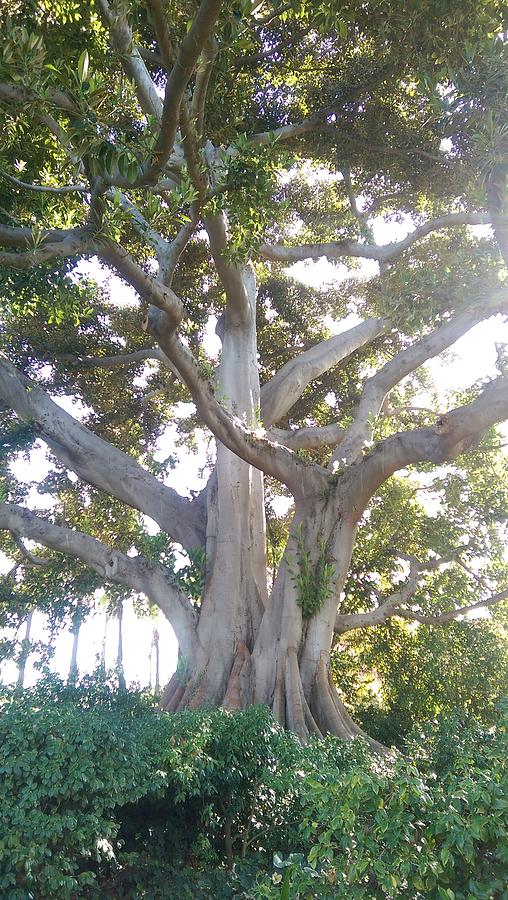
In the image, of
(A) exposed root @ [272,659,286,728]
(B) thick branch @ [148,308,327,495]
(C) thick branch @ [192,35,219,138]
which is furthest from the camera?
(A) exposed root @ [272,659,286,728]

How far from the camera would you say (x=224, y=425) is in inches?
223

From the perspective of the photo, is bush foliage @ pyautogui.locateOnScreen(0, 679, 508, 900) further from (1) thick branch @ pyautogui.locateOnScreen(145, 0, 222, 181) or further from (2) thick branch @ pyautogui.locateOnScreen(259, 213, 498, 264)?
(2) thick branch @ pyautogui.locateOnScreen(259, 213, 498, 264)

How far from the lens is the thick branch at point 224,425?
199 inches

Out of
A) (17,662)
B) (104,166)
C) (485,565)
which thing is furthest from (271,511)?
(104,166)

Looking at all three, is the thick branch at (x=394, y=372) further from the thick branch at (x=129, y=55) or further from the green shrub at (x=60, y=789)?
the green shrub at (x=60, y=789)

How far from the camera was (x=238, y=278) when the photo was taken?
24.1ft

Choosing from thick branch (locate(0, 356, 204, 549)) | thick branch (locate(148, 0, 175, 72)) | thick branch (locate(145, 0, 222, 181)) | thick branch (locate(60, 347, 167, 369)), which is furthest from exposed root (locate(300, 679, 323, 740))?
thick branch (locate(60, 347, 167, 369))

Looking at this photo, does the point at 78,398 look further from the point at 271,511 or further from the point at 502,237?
the point at 502,237

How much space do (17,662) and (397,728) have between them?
6.68 metres

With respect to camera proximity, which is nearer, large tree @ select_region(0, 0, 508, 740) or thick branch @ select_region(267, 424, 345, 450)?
large tree @ select_region(0, 0, 508, 740)

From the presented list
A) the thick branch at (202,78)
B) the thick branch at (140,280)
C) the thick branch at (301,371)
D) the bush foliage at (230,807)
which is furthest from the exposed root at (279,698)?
the thick branch at (202,78)

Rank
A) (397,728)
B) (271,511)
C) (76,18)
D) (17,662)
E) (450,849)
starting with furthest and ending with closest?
(271,511) → (17,662) → (397,728) → (76,18) → (450,849)

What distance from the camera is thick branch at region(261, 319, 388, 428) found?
337 inches

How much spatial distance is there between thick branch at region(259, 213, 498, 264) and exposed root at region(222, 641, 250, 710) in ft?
16.4
